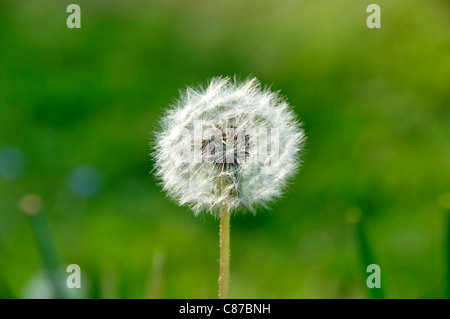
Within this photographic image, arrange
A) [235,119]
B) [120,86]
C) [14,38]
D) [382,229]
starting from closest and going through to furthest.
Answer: [235,119], [382,229], [120,86], [14,38]

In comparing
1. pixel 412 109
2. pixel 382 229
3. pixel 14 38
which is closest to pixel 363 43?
pixel 412 109

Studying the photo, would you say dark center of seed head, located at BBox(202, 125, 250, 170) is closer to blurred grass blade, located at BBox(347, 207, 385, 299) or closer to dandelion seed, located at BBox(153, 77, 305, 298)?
dandelion seed, located at BBox(153, 77, 305, 298)

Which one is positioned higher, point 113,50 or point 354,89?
point 113,50

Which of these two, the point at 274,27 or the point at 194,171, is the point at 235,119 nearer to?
the point at 194,171

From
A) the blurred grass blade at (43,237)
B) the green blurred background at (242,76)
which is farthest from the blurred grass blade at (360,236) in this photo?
the green blurred background at (242,76)

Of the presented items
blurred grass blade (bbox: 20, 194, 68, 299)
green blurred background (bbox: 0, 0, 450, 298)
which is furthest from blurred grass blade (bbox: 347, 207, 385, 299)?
green blurred background (bbox: 0, 0, 450, 298)

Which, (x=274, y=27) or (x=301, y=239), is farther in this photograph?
(x=274, y=27)

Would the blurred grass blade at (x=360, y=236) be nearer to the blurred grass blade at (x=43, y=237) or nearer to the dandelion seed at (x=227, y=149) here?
the dandelion seed at (x=227, y=149)
